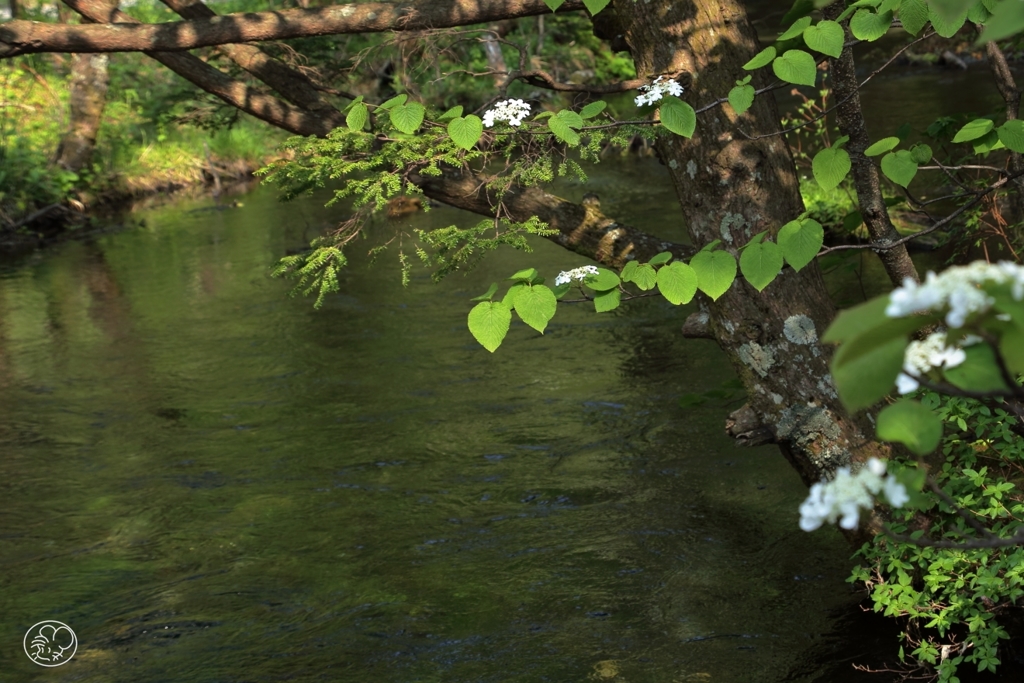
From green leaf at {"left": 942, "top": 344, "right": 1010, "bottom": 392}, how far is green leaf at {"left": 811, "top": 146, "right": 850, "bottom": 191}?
1697 millimetres

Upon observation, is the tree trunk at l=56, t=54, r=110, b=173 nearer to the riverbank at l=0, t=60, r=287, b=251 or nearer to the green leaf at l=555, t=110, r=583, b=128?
the riverbank at l=0, t=60, r=287, b=251

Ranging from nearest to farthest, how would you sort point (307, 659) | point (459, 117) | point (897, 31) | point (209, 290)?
point (459, 117)
point (307, 659)
point (209, 290)
point (897, 31)

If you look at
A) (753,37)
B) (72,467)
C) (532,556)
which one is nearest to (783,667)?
(532,556)

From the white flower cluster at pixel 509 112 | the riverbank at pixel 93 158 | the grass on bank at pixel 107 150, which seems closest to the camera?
the white flower cluster at pixel 509 112

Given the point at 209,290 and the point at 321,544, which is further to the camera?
the point at 209,290

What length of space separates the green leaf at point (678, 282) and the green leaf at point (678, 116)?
0.36m

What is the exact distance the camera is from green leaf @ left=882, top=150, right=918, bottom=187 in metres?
2.58

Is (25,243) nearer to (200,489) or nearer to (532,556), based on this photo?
(200,489)

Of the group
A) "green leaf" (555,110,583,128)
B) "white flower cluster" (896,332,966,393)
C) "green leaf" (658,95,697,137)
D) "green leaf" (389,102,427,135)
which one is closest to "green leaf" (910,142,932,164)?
"green leaf" (658,95,697,137)

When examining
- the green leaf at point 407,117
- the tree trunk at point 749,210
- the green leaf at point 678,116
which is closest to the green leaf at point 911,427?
the green leaf at point 678,116

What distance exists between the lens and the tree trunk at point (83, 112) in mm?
13914

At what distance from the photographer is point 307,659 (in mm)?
3998

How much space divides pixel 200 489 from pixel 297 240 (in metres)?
6.02

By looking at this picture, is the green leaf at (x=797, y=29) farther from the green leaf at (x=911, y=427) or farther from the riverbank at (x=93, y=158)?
the riverbank at (x=93, y=158)
